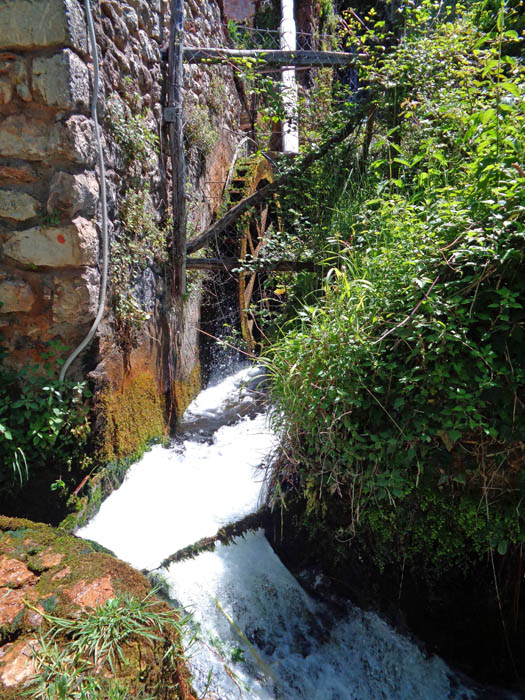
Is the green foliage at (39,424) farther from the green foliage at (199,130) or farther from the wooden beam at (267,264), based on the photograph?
the green foliage at (199,130)

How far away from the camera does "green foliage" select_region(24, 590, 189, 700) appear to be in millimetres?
1165

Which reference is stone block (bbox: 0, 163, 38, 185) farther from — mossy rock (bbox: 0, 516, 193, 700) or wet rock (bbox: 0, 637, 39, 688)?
wet rock (bbox: 0, 637, 39, 688)

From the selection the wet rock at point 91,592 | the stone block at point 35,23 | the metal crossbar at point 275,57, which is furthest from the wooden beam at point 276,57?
the wet rock at point 91,592

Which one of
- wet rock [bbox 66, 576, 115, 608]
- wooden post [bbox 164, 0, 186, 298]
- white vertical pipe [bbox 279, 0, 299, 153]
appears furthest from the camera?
white vertical pipe [bbox 279, 0, 299, 153]

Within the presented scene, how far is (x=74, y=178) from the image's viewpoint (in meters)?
2.36

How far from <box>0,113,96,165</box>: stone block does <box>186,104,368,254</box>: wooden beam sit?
135 cm

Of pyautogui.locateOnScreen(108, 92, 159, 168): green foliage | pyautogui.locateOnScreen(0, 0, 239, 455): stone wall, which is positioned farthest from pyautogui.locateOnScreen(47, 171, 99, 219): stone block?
pyautogui.locateOnScreen(108, 92, 159, 168): green foliage

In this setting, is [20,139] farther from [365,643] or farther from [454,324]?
[365,643]

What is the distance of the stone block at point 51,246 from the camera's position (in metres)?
2.39

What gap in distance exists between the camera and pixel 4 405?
7.89 feet

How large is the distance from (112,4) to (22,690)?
3.19 m

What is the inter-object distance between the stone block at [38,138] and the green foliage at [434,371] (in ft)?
4.67

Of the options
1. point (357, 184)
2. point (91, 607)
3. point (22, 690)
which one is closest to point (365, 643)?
point (91, 607)

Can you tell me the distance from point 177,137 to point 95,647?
124 inches
